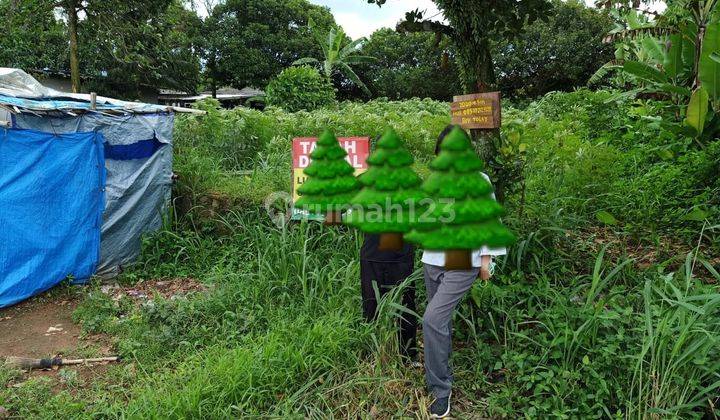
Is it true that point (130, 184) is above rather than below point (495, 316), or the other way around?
above

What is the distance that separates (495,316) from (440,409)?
0.79 m

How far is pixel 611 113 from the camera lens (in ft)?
24.9

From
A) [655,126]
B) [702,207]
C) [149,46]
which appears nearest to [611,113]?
[655,126]

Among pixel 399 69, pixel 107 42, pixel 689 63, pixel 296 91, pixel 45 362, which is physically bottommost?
pixel 45 362

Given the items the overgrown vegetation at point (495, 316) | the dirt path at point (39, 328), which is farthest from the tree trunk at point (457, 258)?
the dirt path at point (39, 328)

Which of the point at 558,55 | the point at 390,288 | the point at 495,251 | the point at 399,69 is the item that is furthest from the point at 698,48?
the point at 399,69

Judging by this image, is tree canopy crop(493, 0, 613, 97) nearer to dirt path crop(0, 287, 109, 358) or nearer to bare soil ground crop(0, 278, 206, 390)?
bare soil ground crop(0, 278, 206, 390)

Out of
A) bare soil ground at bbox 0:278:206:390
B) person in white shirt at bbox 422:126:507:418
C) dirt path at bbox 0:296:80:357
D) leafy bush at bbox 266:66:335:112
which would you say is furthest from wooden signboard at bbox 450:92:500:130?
leafy bush at bbox 266:66:335:112

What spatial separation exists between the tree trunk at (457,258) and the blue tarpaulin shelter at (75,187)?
210 inches

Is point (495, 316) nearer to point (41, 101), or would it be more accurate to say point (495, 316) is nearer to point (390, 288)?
point (390, 288)

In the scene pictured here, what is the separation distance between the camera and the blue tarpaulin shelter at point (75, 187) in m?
4.90

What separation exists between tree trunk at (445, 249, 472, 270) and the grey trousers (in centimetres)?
185

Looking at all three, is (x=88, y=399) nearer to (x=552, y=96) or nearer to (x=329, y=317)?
(x=329, y=317)

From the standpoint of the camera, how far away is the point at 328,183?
2.07ft
